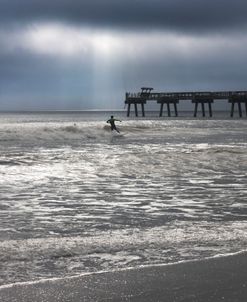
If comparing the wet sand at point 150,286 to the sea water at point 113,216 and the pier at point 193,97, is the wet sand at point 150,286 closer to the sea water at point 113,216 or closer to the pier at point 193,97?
the sea water at point 113,216

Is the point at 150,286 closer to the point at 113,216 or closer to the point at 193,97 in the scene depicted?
the point at 113,216

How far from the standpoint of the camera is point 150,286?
4688 mm

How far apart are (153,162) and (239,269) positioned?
13.0 metres

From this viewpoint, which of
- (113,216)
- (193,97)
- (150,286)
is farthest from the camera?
(193,97)

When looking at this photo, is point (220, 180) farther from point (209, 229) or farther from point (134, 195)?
point (209, 229)

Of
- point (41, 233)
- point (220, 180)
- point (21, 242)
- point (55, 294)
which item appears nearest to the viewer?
point (55, 294)

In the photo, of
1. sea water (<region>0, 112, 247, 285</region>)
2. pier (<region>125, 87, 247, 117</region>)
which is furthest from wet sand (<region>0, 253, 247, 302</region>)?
pier (<region>125, 87, 247, 117</region>)

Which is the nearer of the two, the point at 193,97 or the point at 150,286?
the point at 150,286

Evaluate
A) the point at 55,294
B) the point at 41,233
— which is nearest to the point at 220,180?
the point at 41,233

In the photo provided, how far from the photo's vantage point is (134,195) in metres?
10.9

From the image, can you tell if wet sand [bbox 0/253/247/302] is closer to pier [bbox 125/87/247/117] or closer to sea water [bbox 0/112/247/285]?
sea water [bbox 0/112/247/285]

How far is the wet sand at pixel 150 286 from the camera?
4367mm

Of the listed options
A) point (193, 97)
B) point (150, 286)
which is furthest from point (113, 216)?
point (193, 97)

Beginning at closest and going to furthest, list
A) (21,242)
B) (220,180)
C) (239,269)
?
1. (239,269)
2. (21,242)
3. (220,180)
